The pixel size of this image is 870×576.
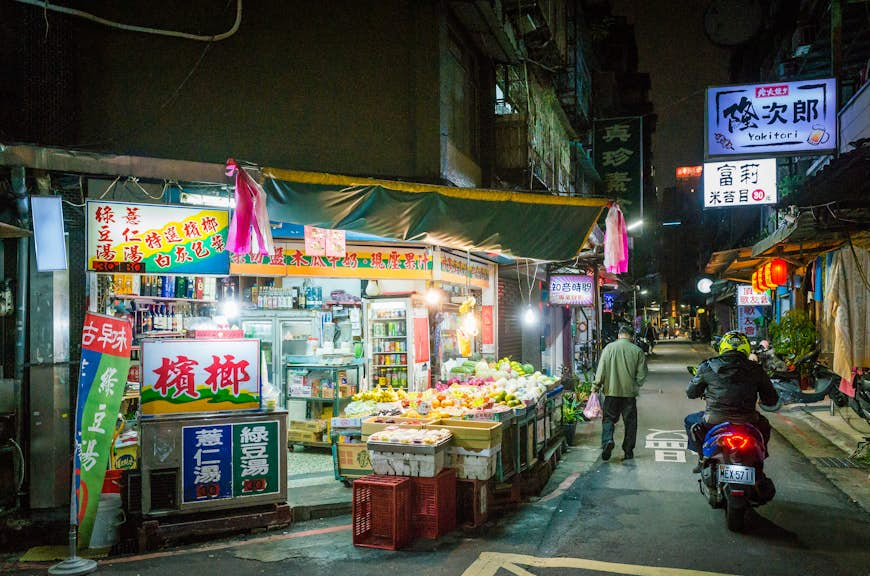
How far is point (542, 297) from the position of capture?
2053 centimetres

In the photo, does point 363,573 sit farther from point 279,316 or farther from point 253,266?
point 279,316

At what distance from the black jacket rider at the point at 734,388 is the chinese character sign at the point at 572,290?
452 inches

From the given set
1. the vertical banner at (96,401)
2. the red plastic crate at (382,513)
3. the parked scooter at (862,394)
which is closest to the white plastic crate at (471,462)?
the red plastic crate at (382,513)

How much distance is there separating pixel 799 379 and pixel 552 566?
12.2 m

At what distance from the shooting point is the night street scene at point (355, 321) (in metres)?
6.47

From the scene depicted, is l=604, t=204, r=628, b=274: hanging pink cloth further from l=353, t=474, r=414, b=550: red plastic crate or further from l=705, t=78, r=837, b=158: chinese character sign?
l=705, t=78, r=837, b=158: chinese character sign

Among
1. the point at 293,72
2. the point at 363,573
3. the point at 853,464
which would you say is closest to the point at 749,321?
the point at 853,464

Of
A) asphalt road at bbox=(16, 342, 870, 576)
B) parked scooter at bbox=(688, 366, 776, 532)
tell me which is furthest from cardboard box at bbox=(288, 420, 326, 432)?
parked scooter at bbox=(688, 366, 776, 532)

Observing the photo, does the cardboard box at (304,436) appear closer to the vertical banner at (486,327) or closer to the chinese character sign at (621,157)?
the vertical banner at (486,327)

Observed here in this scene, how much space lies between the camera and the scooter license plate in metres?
6.50

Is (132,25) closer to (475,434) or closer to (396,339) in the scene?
(396,339)

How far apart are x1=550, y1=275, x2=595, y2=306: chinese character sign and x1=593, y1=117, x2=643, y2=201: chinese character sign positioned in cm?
756

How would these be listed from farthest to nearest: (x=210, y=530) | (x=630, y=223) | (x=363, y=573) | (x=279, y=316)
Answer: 1. (x=630, y=223)
2. (x=279, y=316)
3. (x=210, y=530)
4. (x=363, y=573)

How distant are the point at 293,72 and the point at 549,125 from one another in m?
11.3
